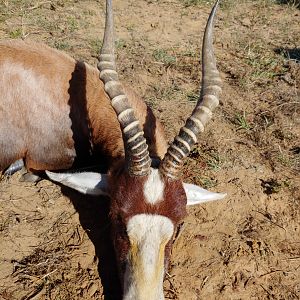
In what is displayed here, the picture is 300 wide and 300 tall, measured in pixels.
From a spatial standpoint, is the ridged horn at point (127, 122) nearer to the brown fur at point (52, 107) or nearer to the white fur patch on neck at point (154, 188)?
the white fur patch on neck at point (154, 188)

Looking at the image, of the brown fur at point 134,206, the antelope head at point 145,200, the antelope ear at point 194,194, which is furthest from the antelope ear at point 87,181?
the antelope ear at point 194,194

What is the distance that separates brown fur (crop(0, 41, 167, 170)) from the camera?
6379 mm

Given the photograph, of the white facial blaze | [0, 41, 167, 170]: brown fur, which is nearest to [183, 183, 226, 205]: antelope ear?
the white facial blaze

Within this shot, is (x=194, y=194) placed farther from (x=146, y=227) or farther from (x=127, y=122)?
(x=127, y=122)

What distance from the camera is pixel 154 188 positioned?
4734 mm

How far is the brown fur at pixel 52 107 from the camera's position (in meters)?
6.38

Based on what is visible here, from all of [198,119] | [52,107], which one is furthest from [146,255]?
[52,107]

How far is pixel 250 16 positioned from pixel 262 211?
6.42 meters

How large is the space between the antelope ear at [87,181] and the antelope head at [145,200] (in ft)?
0.59

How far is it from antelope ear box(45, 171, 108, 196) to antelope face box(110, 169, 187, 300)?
1.59 feet

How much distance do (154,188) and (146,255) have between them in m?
0.64

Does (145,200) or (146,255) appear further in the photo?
(145,200)

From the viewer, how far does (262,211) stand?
252 inches

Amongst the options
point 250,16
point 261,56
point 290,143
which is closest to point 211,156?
point 290,143
